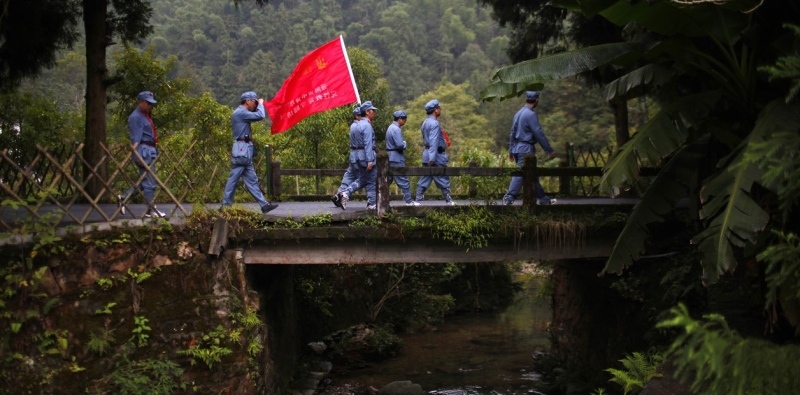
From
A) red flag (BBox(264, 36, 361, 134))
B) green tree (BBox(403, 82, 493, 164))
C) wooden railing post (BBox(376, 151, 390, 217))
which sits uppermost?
green tree (BBox(403, 82, 493, 164))

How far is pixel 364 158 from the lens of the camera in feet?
35.4

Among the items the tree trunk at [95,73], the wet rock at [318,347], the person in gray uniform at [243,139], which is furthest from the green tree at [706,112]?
the wet rock at [318,347]

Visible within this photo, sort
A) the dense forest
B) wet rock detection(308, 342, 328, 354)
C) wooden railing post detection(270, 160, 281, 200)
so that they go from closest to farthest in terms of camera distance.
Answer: wooden railing post detection(270, 160, 281, 200) < wet rock detection(308, 342, 328, 354) < the dense forest

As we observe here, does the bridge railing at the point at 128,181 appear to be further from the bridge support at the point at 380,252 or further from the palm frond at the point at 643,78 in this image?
the palm frond at the point at 643,78

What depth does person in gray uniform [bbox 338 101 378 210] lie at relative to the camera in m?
10.8

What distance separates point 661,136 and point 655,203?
0.88 m

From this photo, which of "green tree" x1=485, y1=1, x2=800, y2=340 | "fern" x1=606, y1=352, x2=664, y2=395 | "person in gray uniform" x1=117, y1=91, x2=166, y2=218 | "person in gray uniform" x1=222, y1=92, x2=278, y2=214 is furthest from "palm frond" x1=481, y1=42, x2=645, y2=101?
"person in gray uniform" x1=117, y1=91, x2=166, y2=218

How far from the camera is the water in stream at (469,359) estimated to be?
13719 millimetres

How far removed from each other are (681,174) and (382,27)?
73499 mm

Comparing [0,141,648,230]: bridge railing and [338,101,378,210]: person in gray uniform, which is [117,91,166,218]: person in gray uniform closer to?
[0,141,648,230]: bridge railing

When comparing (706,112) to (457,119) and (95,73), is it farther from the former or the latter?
(457,119)

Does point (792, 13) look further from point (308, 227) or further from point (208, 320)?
point (208, 320)

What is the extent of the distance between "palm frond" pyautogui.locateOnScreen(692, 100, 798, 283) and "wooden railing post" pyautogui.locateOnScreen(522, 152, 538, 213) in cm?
377

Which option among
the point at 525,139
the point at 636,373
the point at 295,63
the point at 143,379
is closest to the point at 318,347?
the point at 143,379
